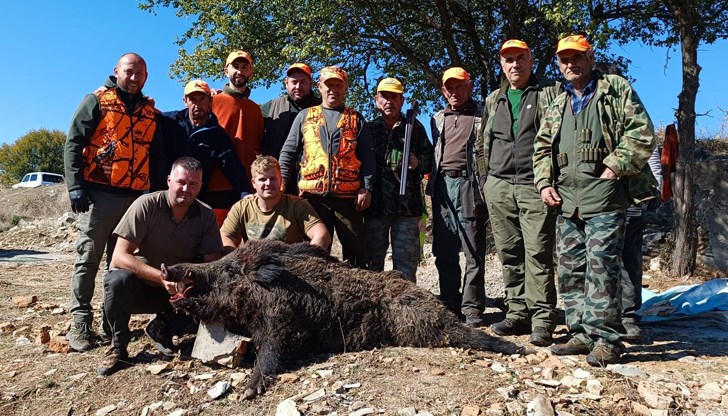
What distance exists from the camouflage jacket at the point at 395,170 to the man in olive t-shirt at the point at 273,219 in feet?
2.68

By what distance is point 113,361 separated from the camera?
3.98 m

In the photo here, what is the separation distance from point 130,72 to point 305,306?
103 inches

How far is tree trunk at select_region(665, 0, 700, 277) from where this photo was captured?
8.66m

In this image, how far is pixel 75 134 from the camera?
4543 millimetres

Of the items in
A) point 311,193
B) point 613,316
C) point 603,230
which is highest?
point 311,193

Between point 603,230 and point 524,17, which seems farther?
point 524,17

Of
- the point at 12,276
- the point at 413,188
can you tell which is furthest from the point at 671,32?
the point at 12,276

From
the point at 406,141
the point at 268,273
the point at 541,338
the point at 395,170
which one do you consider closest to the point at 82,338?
the point at 268,273

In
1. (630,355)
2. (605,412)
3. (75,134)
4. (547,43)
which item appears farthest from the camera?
(547,43)

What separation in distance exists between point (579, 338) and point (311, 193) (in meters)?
2.60

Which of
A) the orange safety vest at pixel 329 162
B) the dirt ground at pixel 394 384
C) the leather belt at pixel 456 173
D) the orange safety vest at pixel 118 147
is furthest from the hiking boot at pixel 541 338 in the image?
the orange safety vest at pixel 118 147

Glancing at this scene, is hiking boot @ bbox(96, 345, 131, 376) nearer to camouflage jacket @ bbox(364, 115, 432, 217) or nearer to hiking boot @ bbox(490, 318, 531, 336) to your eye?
camouflage jacket @ bbox(364, 115, 432, 217)

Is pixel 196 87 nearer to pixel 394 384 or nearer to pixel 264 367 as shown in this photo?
pixel 264 367

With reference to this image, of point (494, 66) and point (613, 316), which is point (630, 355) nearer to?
point (613, 316)
